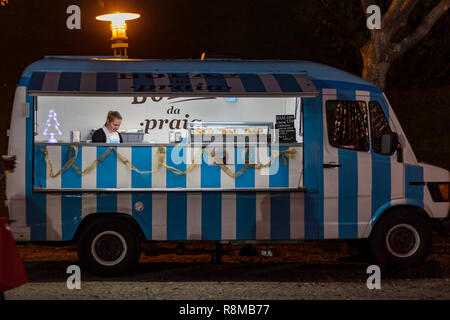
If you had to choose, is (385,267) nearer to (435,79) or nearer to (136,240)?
(136,240)

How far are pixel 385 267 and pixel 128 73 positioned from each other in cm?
397

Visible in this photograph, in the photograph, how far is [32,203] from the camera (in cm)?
949

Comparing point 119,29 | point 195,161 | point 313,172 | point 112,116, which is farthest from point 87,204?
point 119,29

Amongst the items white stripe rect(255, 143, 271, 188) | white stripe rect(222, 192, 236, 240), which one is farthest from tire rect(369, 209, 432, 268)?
white stripe rect(222, 192, 236, 240)

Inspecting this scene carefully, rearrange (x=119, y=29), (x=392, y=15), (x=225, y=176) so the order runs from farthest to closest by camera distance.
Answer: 1. (x=392, y=15)
2. (x=119, y=29)
3. (x=225, y=176)

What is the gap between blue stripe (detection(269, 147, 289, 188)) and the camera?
32.9 ft

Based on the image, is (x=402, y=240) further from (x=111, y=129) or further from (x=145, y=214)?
(x=111, y=129)

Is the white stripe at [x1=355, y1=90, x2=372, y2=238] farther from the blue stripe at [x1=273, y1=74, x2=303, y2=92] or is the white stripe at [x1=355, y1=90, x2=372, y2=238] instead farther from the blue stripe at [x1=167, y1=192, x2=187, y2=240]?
the blue stripe at [x1=167, y1=192, x2=187, y2=240]

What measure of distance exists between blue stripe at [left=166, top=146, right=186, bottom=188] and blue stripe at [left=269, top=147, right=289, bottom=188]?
3.60 feet

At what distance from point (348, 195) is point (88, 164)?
10.5 feet

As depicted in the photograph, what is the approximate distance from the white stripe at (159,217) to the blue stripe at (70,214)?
89 cm

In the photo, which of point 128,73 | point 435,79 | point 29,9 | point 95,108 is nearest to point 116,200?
point 128,73

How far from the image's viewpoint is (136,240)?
9656 millimetres

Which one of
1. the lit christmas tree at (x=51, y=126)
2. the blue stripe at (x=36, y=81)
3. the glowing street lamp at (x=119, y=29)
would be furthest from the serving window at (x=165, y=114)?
the glowing street lamp at (x=119, y=29)
